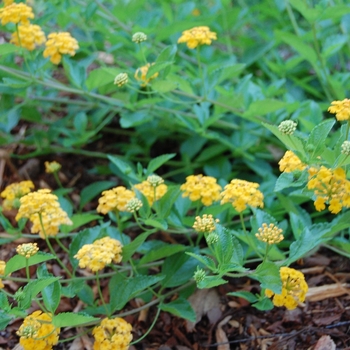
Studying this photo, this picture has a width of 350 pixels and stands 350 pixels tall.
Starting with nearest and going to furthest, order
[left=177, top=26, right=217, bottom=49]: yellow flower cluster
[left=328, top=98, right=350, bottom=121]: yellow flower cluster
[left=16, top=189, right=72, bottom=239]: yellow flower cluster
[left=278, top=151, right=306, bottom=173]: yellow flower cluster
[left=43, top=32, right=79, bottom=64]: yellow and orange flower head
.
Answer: [left=328, top=98, right=350, bottom=121]: yellow flower cluster < [left=278, top=151, right=306, bottom=173]: yellow flower cluster < [left=16, top=189, right=72, bottom=239]: yellow flower cluster < [left=177, top=26, right=217, bottom=49]: yellow flower cluster < [left=43, top=32, right=79, bottom=64]: yellow and orange flower head

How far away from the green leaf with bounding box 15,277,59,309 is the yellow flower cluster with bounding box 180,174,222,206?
591 millimetres

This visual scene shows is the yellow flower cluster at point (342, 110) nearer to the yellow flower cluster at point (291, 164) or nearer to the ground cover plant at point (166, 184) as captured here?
the ground cover plant at point (166, 184)

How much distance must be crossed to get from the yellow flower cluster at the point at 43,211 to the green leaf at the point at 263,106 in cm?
90

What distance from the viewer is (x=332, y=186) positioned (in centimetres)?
163

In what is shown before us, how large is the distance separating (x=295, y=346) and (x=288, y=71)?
163 cm

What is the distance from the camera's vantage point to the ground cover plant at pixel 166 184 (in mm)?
1666

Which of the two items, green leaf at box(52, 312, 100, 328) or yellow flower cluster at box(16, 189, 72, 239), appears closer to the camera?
green leaf at box(52, 312, 100, 328)

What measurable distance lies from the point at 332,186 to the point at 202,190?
0.49 meters

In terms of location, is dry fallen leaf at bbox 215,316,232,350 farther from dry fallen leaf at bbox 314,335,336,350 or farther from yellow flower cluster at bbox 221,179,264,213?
yellow flower cluster at bbox 221,179,264,213

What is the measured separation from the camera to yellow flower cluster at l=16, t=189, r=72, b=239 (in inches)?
71.1

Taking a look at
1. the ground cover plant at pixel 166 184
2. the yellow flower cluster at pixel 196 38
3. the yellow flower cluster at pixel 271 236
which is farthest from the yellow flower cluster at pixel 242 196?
the yellow flower cluster at pixel 196 38

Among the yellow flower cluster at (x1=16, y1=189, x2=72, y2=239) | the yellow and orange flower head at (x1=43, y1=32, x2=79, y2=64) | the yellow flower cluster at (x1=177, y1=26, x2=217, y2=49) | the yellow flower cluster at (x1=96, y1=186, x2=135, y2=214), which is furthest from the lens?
the yellow and orange flower head at (x1=43, y1=32, x2=79, y2=64)

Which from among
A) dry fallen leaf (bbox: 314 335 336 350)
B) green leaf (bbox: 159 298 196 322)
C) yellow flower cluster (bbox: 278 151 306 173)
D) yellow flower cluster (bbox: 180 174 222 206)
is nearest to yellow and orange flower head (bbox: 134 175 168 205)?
yellow flower cluster (bbox: 180 174 222 206)

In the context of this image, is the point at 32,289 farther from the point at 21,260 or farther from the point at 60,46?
the point at 60,46
